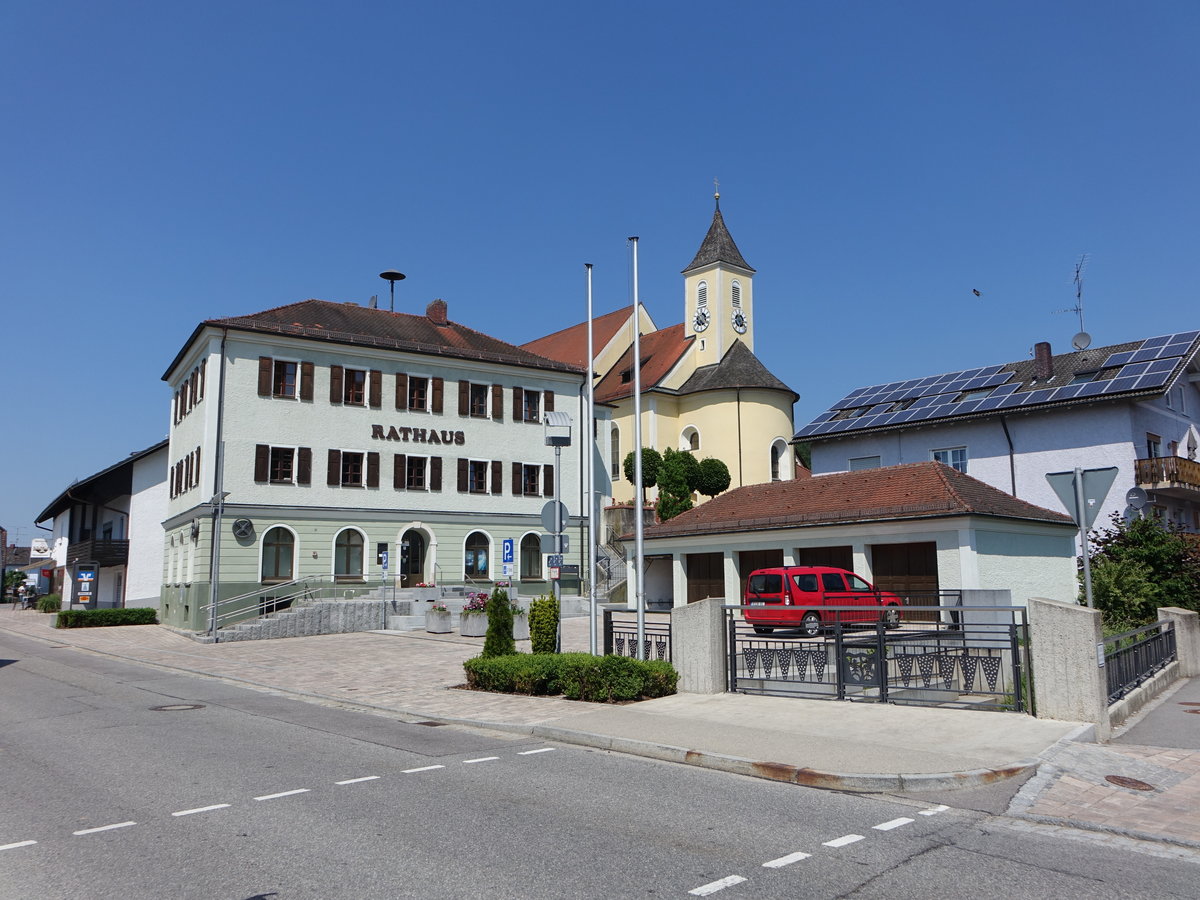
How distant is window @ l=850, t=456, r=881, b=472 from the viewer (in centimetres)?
4284

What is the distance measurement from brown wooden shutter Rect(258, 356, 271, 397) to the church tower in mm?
29183

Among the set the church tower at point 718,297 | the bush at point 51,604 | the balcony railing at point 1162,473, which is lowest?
the bush at point 51,604

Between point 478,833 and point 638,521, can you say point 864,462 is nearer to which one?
point 638,521

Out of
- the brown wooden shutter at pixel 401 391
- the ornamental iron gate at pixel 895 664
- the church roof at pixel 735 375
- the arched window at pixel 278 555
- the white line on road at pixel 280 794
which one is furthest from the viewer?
the church roof at pixel 735 375

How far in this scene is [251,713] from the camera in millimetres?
14188

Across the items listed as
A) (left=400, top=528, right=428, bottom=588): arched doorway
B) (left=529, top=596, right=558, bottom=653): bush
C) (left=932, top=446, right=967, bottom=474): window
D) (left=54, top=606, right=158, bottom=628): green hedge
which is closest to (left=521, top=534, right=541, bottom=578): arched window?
(left=400, top=528, right=428, bottom=588): arched doorway

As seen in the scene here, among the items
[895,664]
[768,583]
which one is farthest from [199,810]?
[768,583]

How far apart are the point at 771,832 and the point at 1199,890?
8.61 ft

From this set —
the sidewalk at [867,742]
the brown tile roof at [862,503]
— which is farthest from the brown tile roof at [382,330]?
the sidewalk at [867,742]

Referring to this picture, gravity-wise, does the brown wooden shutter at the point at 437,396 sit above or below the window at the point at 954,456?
above

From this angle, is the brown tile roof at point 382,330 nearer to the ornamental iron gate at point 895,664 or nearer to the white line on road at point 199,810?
the ornamental iron gate at point 895,664

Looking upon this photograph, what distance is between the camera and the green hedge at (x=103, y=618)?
1543 inches

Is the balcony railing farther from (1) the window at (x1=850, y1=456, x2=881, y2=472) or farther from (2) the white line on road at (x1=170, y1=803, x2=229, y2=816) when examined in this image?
(2) the white line on road at (x1=170, y1=803, x2=229, y2=816)

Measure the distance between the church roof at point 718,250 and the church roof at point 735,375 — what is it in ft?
17.7
